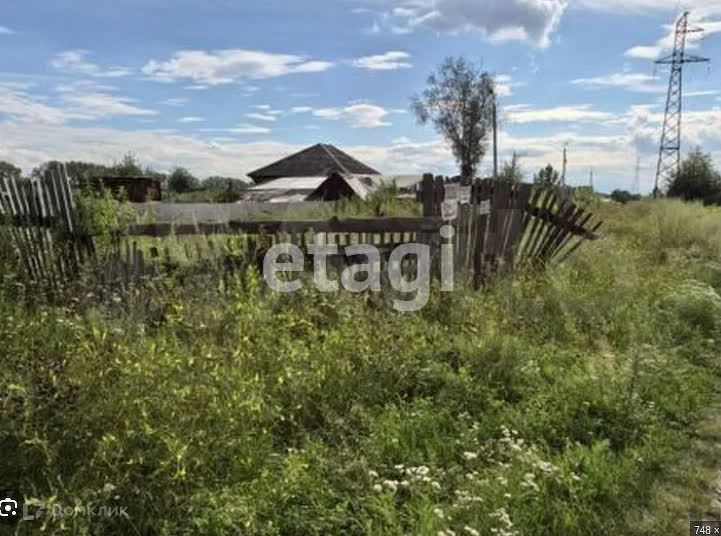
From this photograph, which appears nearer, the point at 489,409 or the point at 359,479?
the point at 359,479

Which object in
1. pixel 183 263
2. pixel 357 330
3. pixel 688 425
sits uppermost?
pixel 183 263

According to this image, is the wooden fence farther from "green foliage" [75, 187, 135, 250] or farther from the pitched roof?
the pitched roof

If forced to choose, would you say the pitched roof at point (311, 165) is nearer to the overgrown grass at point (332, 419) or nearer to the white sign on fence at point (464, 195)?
the white sign on fence at point (464, 195)

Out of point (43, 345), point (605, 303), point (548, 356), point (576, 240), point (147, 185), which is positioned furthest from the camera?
point (147, 185)

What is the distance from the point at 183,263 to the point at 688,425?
433 centimetres

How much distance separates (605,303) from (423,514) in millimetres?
4985

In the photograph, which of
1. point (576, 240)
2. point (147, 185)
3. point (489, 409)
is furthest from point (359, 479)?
point (147, 185)

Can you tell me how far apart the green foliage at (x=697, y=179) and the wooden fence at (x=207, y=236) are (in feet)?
138

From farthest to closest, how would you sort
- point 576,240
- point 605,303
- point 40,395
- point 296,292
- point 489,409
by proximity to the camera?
point 576,240 < point 605,303 < point 296,292 < point 489,409 < point 40,395

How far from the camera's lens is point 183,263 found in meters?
5.84

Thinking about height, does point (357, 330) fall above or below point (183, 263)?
below

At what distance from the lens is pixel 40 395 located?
353 centimetres

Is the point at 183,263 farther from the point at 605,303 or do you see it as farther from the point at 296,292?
the point at 605,303

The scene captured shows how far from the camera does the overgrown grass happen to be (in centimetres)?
323
